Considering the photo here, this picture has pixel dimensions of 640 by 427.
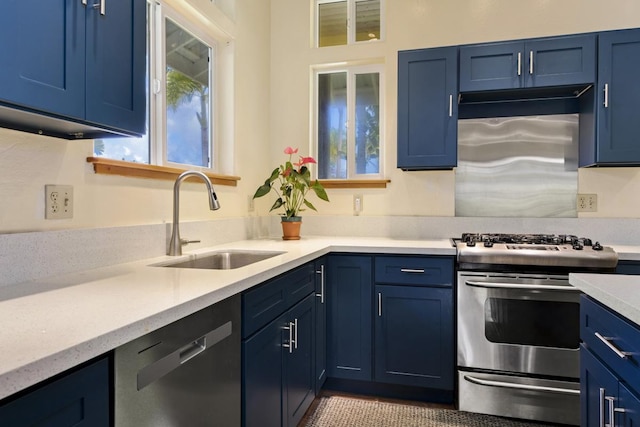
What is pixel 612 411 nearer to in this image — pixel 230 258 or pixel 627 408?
pixel 627 408

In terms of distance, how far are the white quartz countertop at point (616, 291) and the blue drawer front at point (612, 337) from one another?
4cm

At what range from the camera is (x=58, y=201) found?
140 cm

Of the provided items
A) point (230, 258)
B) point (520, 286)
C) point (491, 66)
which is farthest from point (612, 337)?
point (491, 66)

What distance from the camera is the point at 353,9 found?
3.10 meters

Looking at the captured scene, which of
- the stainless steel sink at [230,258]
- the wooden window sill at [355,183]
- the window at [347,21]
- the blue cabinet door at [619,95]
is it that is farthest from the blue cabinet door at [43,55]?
the blue cabinet door at [619,95]

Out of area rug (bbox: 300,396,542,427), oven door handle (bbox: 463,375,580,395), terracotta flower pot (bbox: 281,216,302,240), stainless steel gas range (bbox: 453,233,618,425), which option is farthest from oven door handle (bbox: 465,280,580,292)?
terracotta flower pot (bbox: 281,216,302,240)

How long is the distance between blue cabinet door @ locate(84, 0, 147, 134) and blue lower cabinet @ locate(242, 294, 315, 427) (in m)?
0.84

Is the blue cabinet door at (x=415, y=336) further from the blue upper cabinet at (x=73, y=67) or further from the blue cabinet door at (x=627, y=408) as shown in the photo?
the blue upper cabinet at (x=73, y=67)

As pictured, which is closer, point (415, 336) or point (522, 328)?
point (522, 328)

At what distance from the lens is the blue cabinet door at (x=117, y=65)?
1.17m

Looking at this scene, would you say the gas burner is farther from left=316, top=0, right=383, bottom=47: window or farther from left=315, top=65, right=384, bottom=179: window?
left=316, top=0, right=383, bottom=47: window

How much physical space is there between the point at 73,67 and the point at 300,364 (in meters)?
1.51

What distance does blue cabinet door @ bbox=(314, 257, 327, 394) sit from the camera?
223 centimetres

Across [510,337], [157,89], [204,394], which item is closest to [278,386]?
[204,394]
